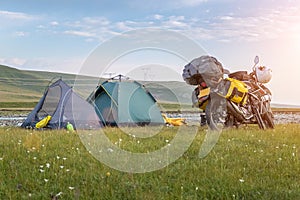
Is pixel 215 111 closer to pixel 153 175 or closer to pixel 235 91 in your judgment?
pixel 235 91

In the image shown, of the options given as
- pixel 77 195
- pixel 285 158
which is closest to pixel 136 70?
pixel 285 158

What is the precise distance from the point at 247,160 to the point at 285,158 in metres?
0.83

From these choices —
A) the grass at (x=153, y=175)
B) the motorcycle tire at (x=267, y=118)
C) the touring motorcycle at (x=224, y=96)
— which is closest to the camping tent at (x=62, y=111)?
the touring motorcycle at (x=224, y=96)

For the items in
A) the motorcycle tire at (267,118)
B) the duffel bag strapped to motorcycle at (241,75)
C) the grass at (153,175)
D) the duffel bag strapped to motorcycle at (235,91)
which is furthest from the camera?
the duffel bag strapped to motorcycle at (241,75)

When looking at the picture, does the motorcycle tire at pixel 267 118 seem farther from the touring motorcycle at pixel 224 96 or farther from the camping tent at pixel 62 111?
the camping tent at pixel 62 111

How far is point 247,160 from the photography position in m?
8.49

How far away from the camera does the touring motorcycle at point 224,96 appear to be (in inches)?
534

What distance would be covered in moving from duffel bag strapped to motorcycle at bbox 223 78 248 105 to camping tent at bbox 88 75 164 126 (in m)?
5.71

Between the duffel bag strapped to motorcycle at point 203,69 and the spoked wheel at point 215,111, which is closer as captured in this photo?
the duffel bag strapped to motorcycle at point 203,69

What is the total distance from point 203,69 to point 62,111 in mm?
6471

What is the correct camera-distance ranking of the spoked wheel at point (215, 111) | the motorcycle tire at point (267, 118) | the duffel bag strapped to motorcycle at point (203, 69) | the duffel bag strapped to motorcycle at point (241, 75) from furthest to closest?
the duffel bag strapped to motorcycle at point (241, 75), the motorcycle tire at point (267, 118), the spoked wheel at point (215, 111), the duffel bag strapped to motorcycle at point (203, 69)

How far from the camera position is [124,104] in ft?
61.7

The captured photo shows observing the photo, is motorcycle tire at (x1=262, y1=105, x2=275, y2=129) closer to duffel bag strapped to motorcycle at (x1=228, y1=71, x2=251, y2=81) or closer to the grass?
duffel bag strapped to motorcycle at (x1=228, y1=71, x2=251, y2=81)

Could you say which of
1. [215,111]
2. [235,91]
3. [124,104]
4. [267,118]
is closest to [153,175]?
[215,111]
